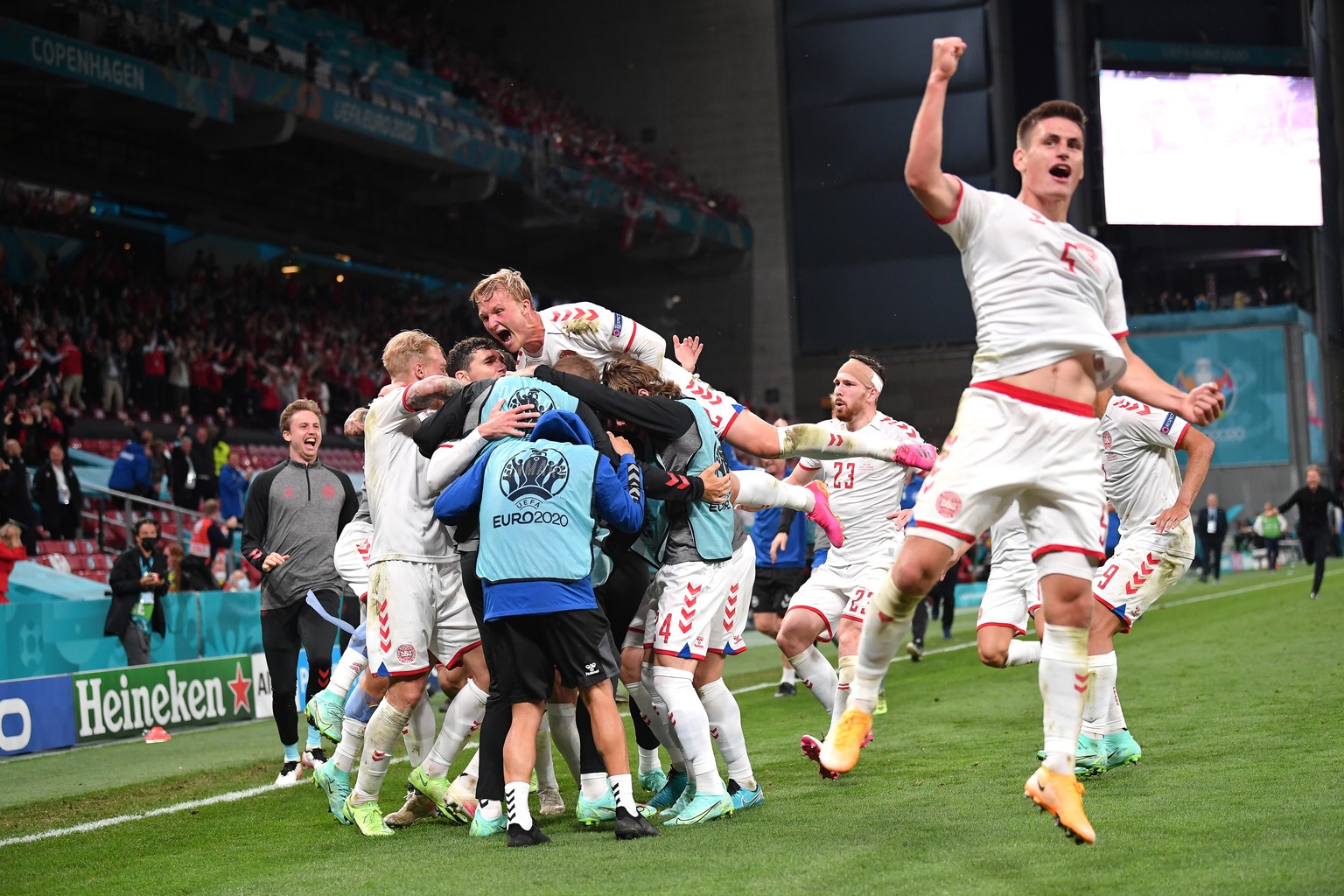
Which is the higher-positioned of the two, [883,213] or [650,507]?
[883,213]

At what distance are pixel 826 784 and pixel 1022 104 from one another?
1561 inches

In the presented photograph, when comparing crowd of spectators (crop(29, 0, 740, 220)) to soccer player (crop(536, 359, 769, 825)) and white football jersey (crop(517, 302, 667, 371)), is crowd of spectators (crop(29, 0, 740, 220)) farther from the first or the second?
soccer player (crop(536, 359, 769, 825))

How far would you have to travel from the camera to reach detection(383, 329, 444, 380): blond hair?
284 inches

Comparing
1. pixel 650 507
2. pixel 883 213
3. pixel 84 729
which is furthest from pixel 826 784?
pixel 883 213

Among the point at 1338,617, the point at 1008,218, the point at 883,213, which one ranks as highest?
the point at 883,213

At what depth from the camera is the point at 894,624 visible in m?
5.58

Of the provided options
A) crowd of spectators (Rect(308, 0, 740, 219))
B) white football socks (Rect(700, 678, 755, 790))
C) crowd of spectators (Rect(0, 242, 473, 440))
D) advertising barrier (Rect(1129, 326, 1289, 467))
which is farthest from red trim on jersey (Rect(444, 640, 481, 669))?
advertising barrier (Rect(1129, 326, 1289, 467))

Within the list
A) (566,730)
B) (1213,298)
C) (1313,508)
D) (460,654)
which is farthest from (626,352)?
(1213,298)

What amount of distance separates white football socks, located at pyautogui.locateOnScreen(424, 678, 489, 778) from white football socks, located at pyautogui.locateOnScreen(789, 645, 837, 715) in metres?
2.85

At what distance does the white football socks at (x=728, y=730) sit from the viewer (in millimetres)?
6996

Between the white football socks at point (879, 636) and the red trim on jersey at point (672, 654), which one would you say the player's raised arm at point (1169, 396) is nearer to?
the white football socks at point (879, 636)

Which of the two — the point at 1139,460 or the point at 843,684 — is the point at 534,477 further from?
the point at 1139,460

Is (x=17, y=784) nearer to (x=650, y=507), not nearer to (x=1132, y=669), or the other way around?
(x=650, y=507)

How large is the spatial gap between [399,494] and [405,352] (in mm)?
718
